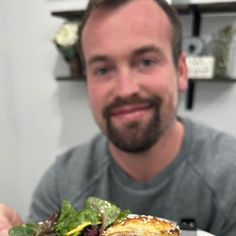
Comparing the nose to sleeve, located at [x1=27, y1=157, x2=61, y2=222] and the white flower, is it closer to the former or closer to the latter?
sleeve, located at [x1=27, y1=157, x2=61, y2=222]

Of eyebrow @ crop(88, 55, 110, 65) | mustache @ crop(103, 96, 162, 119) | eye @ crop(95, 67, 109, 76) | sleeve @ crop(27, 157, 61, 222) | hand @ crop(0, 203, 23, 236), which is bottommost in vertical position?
sleeve @ crop(27, 157, 61, 222)

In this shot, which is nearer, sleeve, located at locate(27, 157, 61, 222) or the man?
the man

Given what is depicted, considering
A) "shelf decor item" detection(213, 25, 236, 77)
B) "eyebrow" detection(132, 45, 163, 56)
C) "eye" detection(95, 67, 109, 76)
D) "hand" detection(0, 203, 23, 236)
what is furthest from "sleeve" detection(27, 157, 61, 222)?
"shelf decor item" detection(213, 25, 236, 77)

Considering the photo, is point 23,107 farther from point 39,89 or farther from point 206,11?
point 206,11

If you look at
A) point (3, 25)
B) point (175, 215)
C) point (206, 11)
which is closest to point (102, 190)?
point (175, 215)

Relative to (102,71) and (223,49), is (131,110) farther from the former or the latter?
(223,49)

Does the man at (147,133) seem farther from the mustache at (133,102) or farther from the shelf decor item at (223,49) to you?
the shelf decor item at (223,49)

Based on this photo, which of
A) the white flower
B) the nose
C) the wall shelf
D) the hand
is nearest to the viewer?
the hand

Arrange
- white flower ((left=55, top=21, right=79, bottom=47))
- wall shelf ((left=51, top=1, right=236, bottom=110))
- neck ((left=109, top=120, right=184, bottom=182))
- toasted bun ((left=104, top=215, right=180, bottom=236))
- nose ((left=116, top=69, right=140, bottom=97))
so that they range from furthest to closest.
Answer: white flower ((left=55, top=21, right=79, bottom=47)), wall shelf ((left=51, top=1, right=236, bottom=110)), neck ((left=109, top=120, right=184, bottom=182)), nose ((left=116, top=69, right=140, bottom=97)), toasted bun ((left=104, top=215, right=180, bottom=236))

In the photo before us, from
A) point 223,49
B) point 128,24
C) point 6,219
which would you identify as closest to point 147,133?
point 128,24
